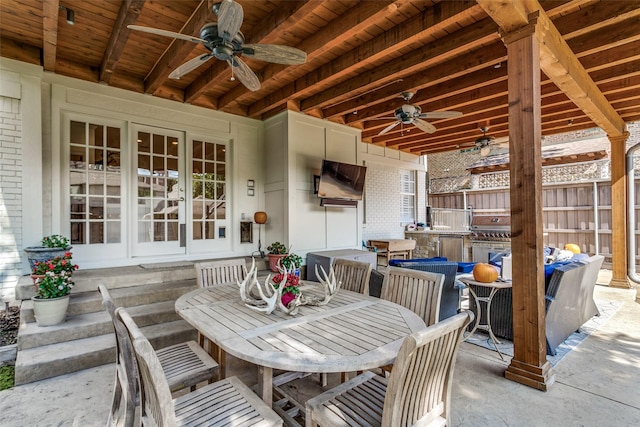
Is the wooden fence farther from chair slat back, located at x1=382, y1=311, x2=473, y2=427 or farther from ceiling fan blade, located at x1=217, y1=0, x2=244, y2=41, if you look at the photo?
ceiling fan blade, located at x1=217, y1=0, x2=244, y2=41

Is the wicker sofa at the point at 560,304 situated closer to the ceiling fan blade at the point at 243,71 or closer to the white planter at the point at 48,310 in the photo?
the ceiling fan blade at the point at 243,71

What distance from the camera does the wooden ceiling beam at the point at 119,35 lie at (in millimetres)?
2735

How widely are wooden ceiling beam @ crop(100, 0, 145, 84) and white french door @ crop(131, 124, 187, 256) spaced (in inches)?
36.5

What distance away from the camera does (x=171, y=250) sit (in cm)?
498

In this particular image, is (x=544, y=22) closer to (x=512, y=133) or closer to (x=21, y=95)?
(x=512, y=133)

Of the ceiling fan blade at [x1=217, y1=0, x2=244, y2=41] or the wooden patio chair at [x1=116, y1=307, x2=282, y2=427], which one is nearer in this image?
the wooden patio chair at [x1=116, y1=307, x2=282, y2=427]

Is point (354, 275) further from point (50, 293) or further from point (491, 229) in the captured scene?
point (491, 229)

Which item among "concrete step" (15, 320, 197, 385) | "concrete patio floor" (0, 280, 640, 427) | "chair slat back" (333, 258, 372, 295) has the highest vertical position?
"chair slat back" (333, 258, 372, 295)

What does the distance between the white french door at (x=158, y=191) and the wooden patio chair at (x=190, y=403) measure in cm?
357

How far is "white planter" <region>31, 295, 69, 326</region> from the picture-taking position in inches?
118

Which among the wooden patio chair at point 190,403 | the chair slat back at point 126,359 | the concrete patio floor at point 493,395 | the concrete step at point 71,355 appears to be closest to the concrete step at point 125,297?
the concrete step at point 71,355

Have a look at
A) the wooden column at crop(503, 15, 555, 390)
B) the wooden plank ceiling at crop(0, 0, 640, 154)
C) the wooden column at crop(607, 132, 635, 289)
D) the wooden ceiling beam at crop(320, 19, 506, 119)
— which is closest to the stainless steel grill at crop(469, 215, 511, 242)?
the wooden column at crop(607, 132, 635, 289)

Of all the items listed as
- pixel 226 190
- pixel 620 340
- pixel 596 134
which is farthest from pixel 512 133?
pixel 596 134

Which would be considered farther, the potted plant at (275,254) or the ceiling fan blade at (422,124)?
the potted plant at (275,254)
